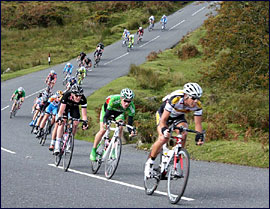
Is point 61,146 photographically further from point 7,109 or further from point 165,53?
point 165,53

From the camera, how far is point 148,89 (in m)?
29.1

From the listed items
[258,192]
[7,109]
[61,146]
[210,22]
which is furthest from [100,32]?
[258,192]

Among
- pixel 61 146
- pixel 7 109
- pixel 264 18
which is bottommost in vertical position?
pixel 7 109

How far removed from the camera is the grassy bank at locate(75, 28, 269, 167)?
1355cm

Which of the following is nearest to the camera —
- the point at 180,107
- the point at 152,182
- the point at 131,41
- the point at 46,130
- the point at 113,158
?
the point at 180,107

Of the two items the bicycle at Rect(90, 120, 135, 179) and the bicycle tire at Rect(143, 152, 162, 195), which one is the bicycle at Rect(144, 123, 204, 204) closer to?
the bicycle tire at Rect(143, 152, 162, 195)

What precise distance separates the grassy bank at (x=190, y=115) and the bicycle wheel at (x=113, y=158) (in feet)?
12.4

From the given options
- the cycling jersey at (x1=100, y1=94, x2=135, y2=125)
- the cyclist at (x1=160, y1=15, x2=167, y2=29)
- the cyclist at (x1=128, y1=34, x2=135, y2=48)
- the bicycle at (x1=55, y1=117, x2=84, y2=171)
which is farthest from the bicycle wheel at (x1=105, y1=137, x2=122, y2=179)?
the cyclist at (x1=160, y1=15, x2=167, y2=29)

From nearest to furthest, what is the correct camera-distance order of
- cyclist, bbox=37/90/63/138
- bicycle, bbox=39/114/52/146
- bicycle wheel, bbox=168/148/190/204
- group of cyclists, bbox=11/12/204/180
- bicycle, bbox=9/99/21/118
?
bicycle wheel, bbox=168/148/190/204 < group of cyclists, bbox=11/12/204/180 < cyclist, bbox=37/90/63/138 < bicycle, bbox=39/114/52/146 < bicycle, bbox=9/99/21/118

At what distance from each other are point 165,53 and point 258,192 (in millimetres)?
32045

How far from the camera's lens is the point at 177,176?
26.8 feet

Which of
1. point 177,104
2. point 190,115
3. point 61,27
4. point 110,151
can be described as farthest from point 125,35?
point 177,104

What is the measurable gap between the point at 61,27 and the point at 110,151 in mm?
50902

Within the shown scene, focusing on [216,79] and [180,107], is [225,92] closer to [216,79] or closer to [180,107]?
[216,79]
